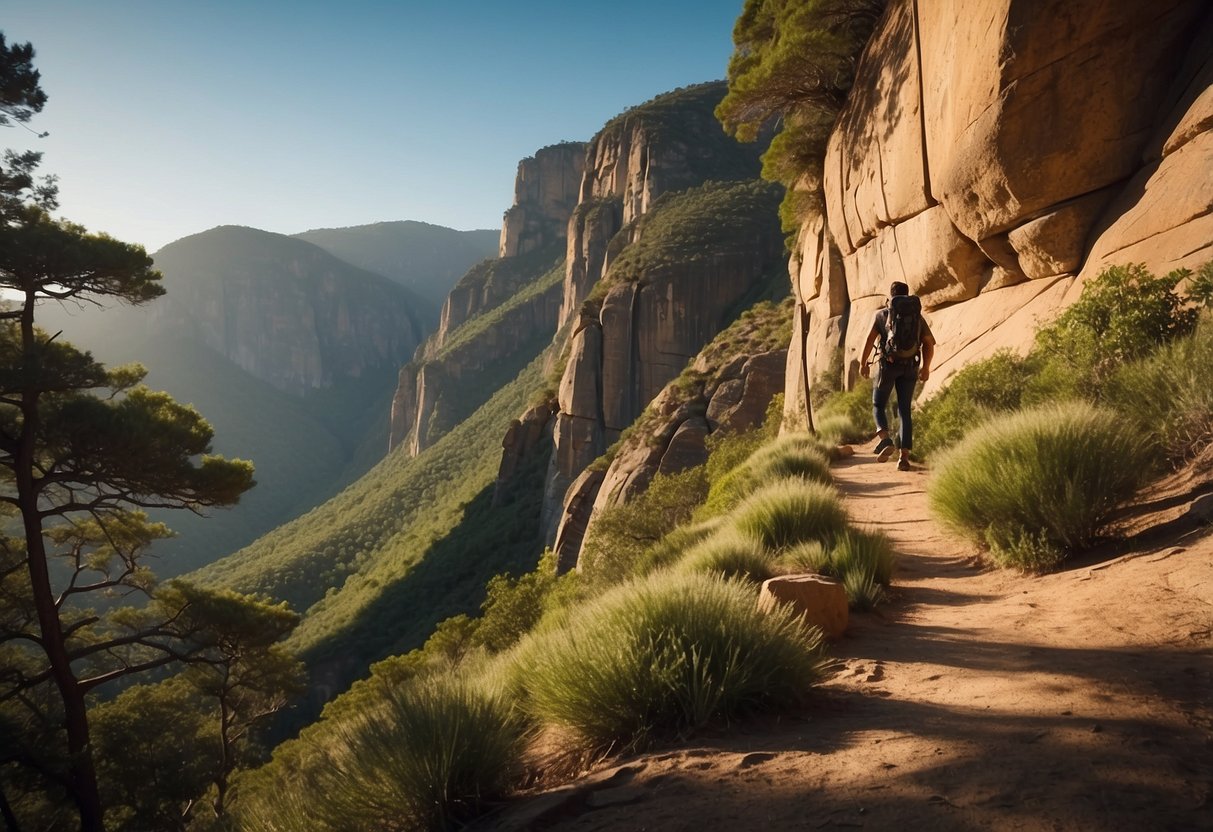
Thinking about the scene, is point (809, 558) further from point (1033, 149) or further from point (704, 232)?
point (704, 232)

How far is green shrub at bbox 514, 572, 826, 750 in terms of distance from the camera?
2709mm

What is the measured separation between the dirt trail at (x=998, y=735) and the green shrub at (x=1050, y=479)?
9.3 inches

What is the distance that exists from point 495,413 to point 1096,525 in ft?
245

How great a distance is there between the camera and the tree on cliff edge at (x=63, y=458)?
432 inches

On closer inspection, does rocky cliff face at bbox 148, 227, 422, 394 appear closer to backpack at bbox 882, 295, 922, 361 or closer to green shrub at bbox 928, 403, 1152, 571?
backpack at bbox 882, 295, 922, 361

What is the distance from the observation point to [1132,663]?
8.42ft

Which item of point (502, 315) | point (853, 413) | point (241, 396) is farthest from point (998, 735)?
point (241, 396)

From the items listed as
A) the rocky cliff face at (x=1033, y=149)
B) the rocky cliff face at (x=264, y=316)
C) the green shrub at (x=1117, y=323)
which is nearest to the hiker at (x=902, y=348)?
the green shrub at (x=1117, y=323)

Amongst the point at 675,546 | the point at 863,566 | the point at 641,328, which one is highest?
the point at 641,328

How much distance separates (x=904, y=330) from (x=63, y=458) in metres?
15.1

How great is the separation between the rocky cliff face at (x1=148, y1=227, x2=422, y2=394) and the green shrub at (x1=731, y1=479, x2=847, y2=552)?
7432 inches

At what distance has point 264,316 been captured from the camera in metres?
182

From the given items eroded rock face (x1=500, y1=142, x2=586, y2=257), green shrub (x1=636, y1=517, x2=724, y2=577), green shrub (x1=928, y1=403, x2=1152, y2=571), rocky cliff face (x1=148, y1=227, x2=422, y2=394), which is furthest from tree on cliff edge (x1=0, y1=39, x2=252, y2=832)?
rocky cliff face (x1=148, y1=227, x2=422, y2=394)

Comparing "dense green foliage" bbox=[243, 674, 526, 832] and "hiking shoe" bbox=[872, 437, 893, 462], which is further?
"hiking shoe" bbox=[872, 437, 893, 462]
